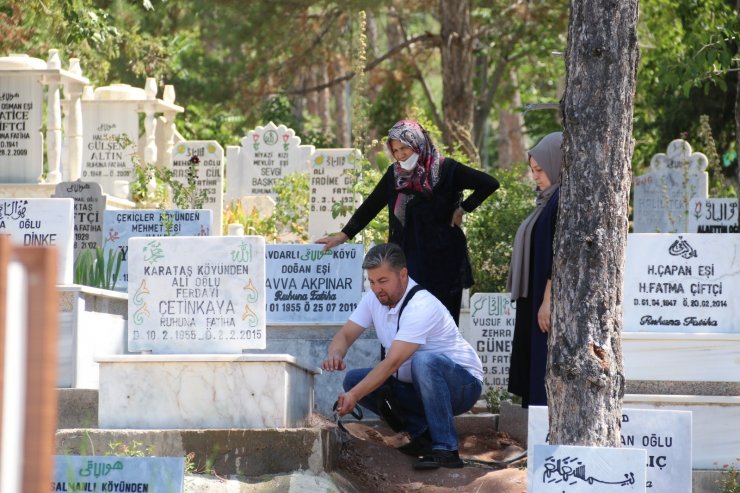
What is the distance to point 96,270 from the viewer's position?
28.3 ft

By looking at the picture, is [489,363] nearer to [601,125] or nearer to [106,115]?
[601,125]

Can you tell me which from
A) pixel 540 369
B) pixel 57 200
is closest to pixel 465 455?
pixel 540 369

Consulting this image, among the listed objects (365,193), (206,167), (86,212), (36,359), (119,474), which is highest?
(206,167)

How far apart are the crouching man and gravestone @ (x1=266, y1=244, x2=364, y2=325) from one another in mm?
1402

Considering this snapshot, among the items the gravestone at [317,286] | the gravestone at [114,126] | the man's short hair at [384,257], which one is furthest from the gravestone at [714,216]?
the gravestone at [114,126]

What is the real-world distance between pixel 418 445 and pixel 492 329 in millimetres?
2201

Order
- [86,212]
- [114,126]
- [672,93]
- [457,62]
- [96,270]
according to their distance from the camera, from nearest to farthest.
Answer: [96,270] < [86,212] < [672,93] < [114,126] < [457,62]

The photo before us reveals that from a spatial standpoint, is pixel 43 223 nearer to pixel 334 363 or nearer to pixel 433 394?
pixel 334 363

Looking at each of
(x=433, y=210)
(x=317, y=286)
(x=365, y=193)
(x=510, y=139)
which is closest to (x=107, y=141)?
(x=365, y=193)

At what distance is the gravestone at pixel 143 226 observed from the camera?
30.8 feet

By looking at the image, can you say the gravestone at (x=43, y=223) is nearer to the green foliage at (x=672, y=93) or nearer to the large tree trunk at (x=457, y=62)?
the green foliage at (x=672, y=93)

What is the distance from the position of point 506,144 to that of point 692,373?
866 inches

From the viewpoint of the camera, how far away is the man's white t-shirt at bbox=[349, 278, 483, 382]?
20.8ft

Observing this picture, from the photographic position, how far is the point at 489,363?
28.2 ft
